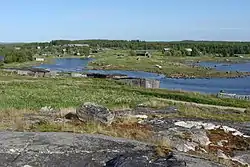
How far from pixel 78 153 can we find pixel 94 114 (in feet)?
16.9

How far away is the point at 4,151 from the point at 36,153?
2.76ft

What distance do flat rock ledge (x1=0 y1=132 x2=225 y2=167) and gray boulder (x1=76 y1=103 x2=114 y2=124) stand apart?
10.8 ft

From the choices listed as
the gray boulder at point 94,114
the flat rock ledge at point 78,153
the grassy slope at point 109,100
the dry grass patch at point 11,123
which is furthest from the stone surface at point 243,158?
the grassy slope at point 109,100

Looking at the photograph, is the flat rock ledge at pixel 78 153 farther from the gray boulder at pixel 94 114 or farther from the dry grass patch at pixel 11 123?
the gray boulder at pixel 94 114

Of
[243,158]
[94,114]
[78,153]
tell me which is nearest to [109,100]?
[94,114]

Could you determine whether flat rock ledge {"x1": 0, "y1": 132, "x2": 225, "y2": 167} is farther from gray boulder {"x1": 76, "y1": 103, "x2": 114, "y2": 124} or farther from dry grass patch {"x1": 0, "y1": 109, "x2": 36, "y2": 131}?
gray boulder {"x1": 76, "y1": 103, "x2": 114, "y2": 124}

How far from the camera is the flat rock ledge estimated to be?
11.2m

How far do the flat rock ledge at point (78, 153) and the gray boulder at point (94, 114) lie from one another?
328 centimetres

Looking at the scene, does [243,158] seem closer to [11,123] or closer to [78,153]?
[78,153]

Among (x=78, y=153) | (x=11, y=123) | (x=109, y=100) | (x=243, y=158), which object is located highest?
(x=78, y=153)

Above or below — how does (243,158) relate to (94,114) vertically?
below

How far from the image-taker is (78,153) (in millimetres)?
12031

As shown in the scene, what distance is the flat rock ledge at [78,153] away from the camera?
11.2m

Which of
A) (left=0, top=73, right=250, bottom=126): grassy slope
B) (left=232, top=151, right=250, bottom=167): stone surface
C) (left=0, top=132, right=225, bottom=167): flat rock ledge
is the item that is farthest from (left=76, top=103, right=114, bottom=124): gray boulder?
(left=232, top=151, right=250, bottom=167): stone surface
